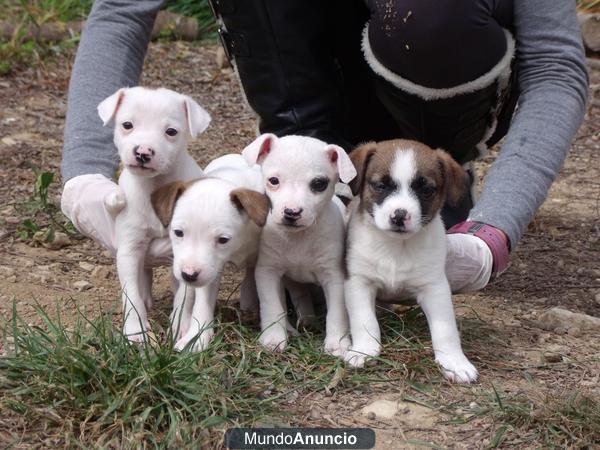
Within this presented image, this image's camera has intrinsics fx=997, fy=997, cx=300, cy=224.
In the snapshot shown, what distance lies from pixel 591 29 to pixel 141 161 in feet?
16.3

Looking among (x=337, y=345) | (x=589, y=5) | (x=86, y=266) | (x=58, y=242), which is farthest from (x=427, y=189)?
(x=589, y=5)

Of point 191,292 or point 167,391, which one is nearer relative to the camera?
point 167,391

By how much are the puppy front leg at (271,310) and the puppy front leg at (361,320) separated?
0.69 ft

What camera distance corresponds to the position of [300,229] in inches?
115

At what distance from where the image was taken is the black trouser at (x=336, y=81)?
11.6ft

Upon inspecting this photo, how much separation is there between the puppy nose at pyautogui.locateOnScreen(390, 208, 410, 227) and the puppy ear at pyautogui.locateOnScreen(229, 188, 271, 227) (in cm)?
37

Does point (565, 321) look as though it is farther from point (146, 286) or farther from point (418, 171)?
point (146, 286)

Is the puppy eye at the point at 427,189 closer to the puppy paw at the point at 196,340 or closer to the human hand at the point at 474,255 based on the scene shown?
the human hand at the point at 474,255

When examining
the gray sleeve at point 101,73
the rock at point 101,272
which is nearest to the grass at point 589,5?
the gray sleeve at point 101,73

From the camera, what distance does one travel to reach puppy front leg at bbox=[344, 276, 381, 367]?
114 inches

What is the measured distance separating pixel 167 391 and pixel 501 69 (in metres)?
1.66

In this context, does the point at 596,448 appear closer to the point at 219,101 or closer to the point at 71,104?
the point at 71,104

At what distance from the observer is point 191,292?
3.12 metres

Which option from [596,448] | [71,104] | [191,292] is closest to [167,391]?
[191,292]
